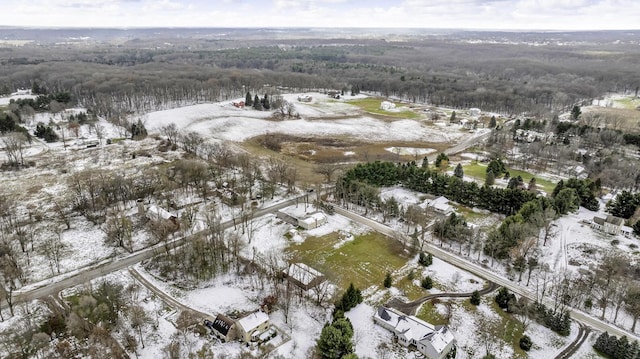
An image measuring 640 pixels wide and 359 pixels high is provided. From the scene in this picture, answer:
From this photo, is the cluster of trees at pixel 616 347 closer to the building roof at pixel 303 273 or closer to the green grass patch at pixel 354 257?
the green grass patch at pixel 354 257

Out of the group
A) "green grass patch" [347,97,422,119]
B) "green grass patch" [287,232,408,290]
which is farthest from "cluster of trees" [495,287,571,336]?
"green grass patch" [347,97,422,119]

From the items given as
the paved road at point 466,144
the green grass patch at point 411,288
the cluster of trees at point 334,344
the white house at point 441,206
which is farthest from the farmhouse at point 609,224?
the cluster of trees at point 334,344

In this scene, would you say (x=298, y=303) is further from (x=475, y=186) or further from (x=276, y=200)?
(x=475, y=186)

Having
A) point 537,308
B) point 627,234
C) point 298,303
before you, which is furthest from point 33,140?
point 627,234

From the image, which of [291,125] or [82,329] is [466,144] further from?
[82,329]

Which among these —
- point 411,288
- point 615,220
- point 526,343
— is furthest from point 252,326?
point 615,220

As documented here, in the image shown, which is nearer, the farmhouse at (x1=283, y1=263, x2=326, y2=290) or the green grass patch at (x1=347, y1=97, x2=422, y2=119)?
the farmhouse at (x1=283, y1=263, x2=326, y2=290)

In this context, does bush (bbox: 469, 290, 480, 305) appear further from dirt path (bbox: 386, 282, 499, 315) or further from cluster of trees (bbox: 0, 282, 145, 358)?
cluster of trees (bbox: 0, 282, 145, 358)
